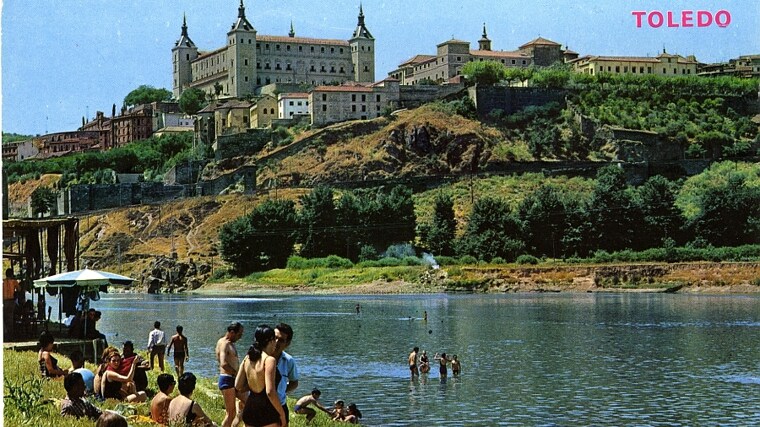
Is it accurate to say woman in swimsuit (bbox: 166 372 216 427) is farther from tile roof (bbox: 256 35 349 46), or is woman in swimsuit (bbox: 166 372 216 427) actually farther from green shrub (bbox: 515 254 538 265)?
tile roof (bbox: 256 35 349 46)

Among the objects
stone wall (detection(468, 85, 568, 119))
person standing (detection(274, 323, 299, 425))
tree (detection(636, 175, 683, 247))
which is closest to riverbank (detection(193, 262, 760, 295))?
tree (detection(636, 175, 683, 247))

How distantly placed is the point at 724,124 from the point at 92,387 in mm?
144462

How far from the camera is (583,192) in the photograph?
129m

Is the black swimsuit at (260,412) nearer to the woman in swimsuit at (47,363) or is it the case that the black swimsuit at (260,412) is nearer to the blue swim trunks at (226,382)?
the blue swim trunks at (226,382)

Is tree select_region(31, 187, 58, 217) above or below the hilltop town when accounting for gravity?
below

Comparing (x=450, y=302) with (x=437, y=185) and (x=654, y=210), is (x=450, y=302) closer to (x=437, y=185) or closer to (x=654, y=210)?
(x=654, y=210)

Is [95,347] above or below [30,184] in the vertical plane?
below

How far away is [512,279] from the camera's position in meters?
101

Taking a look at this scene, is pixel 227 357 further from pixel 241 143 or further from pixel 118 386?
pixel 241 143

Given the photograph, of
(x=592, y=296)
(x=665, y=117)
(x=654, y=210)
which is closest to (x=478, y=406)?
(x=592, y=296)

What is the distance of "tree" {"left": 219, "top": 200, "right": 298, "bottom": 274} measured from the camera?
110375mm

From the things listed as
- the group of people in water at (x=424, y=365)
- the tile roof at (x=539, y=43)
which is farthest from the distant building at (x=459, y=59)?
the group of people in water at (x=424, y=365)

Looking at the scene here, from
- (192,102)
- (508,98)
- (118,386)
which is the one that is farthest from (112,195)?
(118,386)

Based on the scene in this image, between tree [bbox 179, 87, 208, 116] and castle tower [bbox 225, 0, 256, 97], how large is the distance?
502 centimetres
